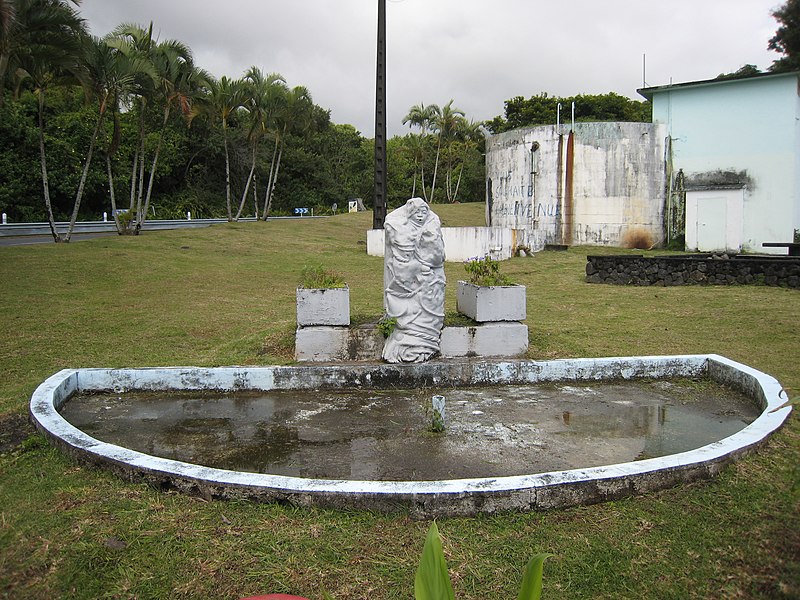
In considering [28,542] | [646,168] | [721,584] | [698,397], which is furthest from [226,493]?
[646,168]

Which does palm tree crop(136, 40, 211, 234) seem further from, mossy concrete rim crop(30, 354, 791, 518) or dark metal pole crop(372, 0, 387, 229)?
mossy concrete rim crop(30, 354, 791, 518)

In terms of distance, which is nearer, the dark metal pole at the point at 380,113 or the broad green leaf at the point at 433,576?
the broad green leaf at the point at 433,576

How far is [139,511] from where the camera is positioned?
3373 millimetres

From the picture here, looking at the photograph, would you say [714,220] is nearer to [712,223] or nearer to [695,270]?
[712,223]

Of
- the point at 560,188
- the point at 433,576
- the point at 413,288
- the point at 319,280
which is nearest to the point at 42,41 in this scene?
the point at 319,280

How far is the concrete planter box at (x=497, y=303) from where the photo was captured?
6734 mm

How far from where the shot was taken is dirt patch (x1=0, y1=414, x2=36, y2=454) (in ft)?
14.5

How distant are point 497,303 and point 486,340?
407mm

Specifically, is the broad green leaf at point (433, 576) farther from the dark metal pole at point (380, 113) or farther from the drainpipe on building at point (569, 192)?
the drainpipe on building at point (569, 192)

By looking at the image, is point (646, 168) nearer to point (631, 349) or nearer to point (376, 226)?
point (376, 226)

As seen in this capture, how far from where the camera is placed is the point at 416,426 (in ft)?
16.1

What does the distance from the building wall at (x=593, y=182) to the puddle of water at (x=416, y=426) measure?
14.5m

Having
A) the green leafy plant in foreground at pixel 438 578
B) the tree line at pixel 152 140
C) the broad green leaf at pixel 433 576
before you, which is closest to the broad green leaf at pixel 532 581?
the green leafy plant in foreground at pixel 438 578

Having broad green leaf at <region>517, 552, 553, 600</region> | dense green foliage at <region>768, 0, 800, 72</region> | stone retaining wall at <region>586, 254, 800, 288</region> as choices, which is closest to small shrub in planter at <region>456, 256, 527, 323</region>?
dense green foliage at <region>768, 0, 800, 72</region>
